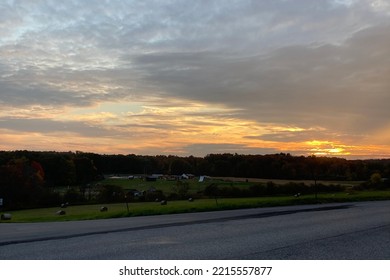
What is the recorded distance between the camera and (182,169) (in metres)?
129

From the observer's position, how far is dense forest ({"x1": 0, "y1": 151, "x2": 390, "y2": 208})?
67.5 metres

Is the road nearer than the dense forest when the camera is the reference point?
Yes

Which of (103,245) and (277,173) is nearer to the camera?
(103,245)

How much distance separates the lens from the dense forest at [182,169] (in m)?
67.5

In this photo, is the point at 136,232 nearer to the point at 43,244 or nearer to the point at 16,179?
the point at 43,244

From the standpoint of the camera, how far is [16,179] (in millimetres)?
68188

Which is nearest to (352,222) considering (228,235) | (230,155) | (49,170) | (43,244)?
(228,235)

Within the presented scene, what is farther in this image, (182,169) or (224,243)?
(182,169)

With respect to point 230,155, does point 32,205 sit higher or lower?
lower

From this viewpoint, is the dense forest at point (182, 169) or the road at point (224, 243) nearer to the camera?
the road at point (224, 243)

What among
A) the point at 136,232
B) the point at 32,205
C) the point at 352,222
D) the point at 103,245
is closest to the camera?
the point at 103,245

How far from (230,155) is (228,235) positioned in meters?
97.1

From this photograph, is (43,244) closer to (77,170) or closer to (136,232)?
(136,232)
